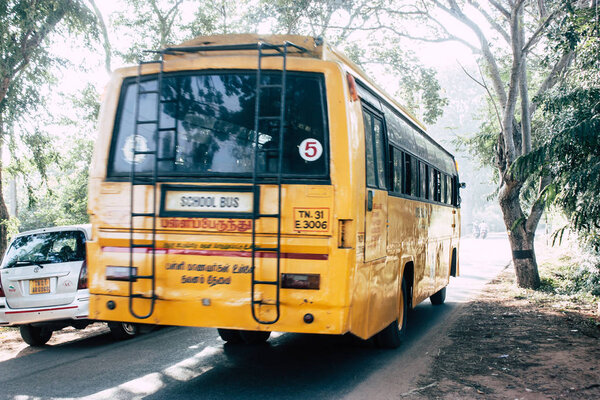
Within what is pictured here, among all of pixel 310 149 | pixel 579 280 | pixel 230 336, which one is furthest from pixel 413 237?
pixel 579 280

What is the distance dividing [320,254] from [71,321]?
175 inches

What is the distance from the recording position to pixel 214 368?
6.86 metres

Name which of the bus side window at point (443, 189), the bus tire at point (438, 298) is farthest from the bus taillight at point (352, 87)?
the bus tire at point (438, 298)

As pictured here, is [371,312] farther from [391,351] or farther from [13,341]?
[13,341]

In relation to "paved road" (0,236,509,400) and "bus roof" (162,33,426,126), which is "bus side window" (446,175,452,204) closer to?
"paved road" (0,236,509,400)

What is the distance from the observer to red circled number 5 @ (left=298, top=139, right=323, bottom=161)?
18.1 ft

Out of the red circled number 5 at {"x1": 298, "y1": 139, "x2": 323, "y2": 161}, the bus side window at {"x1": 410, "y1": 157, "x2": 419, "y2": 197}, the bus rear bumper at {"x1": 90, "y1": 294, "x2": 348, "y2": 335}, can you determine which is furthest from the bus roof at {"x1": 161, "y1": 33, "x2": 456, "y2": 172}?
the bus side window at {"x1": 410, "y1": 157, "x2": 419, "y2": 197}

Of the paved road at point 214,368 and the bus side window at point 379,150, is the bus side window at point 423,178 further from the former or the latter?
the bus side window at point 379,150

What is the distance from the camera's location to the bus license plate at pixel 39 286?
8109mm

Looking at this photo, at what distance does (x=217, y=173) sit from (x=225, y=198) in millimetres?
262

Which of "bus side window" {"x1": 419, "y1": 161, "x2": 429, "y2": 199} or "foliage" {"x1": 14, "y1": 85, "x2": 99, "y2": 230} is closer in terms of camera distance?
"bus side window" {"x1": 419, "y1": 161, "x2": 429, "y2": 199}

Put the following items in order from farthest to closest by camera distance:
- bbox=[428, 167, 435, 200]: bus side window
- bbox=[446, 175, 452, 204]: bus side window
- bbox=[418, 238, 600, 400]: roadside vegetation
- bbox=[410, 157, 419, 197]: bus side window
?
1. bbox=[446, 175, 452, 204]: bus side window
2. bbox=[428, 167, 435, 200]: bus side window
3. bbox=[410, 157, 419, 197]: bus side window
4. bbox=[418, 238, 600, 400]: roadside vegetation

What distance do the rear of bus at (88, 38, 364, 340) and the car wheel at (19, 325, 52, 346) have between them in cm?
357

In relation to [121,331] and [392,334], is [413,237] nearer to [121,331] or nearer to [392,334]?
[392,334]
